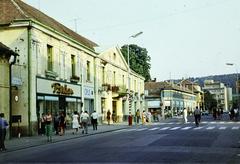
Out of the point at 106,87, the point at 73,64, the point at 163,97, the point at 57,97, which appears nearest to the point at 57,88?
the point at 57,97

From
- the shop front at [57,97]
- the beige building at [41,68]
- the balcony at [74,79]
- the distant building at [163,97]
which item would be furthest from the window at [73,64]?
the distant building at [163,97]

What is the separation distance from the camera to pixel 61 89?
36.3 meters

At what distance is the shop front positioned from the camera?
3228 centimetres

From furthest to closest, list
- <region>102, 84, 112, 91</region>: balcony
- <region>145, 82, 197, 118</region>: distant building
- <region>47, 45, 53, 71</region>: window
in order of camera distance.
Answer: <region>145, 82, 197, 118</region>: distant building → <region>102, 84, 112, 91</region>: balcony → <region>47, 45, 53, 71</region>: window

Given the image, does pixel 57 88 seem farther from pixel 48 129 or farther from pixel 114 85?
pixel 114 85

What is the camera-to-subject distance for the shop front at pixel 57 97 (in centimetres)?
3228

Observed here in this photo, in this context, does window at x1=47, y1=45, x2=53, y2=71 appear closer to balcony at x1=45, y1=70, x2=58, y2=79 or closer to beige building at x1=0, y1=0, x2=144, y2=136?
beige building at x1=0, y1=0, x2=144, y2=136

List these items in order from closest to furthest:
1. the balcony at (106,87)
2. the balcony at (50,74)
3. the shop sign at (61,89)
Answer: the balcony at (50,74) < the shop sign at (61,89) < the balcony at (106,87)

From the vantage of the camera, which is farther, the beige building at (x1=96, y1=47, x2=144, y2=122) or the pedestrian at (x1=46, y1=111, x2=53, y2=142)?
the beige building at (x1=96, y1=47, x2=144, y2=122)

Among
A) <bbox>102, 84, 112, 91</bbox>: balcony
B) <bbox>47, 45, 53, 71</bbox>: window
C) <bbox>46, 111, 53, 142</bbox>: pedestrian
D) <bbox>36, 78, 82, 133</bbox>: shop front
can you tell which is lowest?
<bbox>46, 111, 53, 142</bbox>: pedestrian

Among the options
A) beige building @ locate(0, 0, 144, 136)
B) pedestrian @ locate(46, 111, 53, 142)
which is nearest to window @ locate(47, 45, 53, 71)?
beige building @ locate(0, 0, 144, 136)

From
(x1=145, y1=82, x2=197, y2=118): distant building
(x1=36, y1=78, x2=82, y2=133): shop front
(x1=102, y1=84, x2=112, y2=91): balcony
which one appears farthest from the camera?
(x1=145, y1=82, x2=197, y2=118): distant building

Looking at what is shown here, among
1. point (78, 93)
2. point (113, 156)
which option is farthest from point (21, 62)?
point (113, 156)

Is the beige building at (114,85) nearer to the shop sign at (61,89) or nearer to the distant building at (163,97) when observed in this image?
the shop sign at (61,89)
